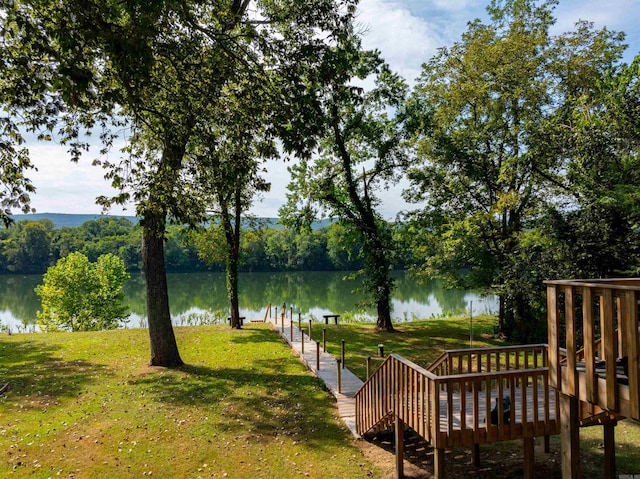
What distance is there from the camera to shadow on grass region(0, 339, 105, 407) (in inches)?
426

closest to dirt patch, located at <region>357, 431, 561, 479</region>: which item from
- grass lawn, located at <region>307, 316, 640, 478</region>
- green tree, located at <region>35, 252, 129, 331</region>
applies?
grass lawn, located at <region>307, 316, 640, 478</region>

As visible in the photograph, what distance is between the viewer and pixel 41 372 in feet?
40.9

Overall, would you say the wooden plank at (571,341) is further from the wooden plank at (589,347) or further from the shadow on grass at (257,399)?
the shadow on grass at (257,399)

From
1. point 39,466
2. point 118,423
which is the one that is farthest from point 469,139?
point 39,466

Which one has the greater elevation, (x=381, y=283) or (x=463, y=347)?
(x=381, y=283)

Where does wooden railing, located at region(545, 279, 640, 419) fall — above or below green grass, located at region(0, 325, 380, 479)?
above

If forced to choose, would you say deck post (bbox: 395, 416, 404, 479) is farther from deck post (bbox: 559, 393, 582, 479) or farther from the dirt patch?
deck post (bbox: 559, 393, 582, 479)

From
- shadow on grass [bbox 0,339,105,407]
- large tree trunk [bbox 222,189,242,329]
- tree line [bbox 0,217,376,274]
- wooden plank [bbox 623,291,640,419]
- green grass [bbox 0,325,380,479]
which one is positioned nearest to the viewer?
wooden plank [bbox 623,291,640,419]

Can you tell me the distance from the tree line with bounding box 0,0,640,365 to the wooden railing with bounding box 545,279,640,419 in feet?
14.9

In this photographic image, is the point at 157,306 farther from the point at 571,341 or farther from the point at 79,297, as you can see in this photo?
the point at 79,297

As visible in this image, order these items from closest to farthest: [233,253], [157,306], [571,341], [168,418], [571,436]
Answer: [571,341] → [571,436] → [168,418] → [157,306] → [233,253]

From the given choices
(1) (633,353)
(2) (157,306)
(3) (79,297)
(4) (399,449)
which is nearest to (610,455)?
(4) (399,449)

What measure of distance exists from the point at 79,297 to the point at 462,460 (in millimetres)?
27747

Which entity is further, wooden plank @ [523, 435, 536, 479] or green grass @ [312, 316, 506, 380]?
green grass @ [312, 316, 506, 380]
